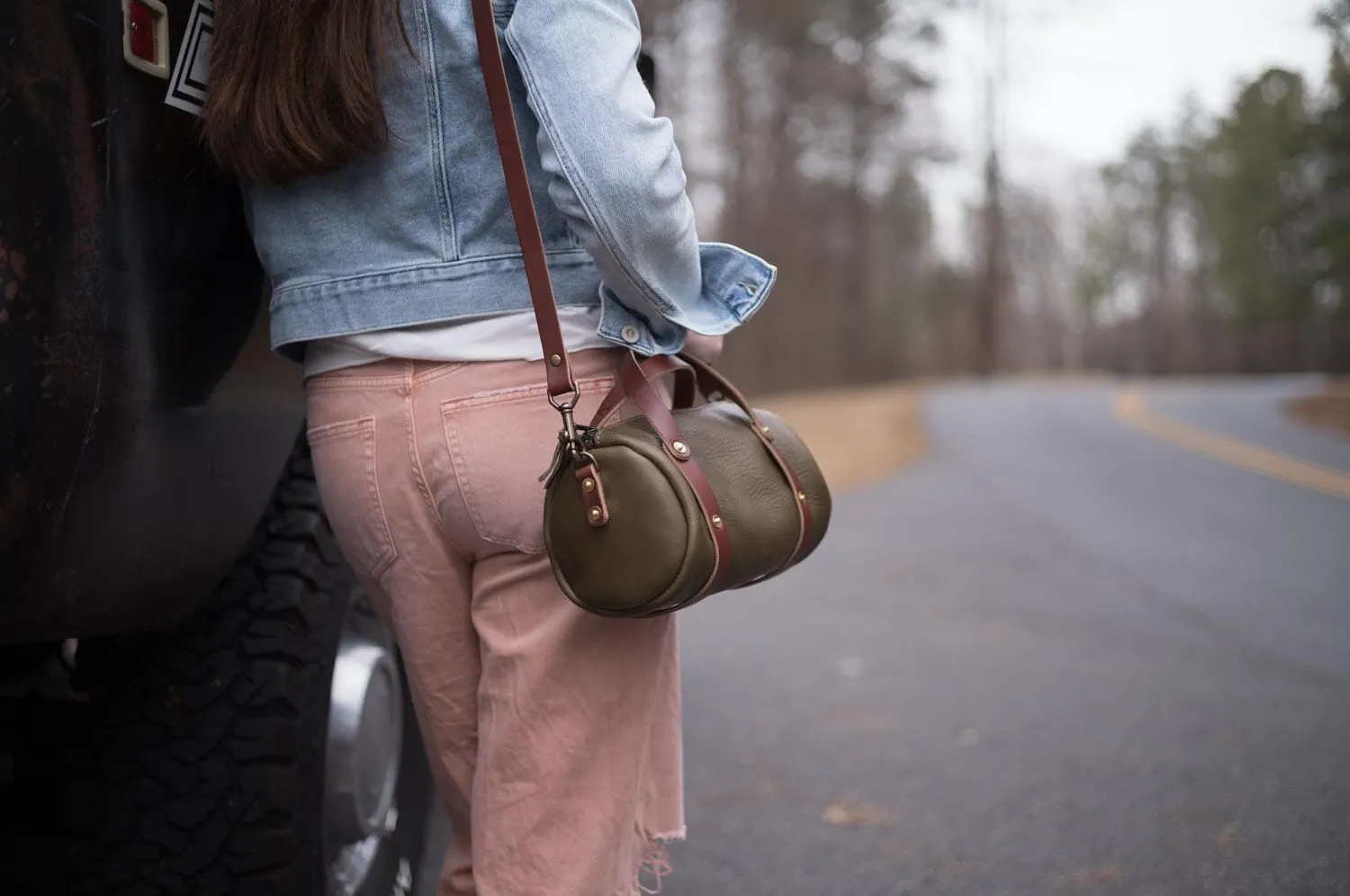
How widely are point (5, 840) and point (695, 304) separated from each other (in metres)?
1.33

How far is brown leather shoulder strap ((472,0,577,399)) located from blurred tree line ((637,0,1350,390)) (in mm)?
3690

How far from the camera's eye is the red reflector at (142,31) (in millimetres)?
1470

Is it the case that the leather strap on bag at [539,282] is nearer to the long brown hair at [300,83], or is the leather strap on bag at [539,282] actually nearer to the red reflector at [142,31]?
the long brown hair at [300,83]

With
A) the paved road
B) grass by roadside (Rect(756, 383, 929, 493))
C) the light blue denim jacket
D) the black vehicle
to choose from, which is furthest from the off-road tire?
grass by roadside (Rect(756, 383, 929, 493))

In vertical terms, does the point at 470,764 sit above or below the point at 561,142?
below

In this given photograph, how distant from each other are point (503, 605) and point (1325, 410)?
51.4 ft

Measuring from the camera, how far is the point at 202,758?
1.86 metres

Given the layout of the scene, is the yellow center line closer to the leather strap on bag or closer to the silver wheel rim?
the silver wheel rim

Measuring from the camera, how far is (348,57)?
1.48 meters

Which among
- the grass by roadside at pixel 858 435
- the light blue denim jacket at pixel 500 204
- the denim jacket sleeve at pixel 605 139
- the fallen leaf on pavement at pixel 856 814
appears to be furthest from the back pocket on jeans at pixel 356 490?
the grass by roadside at pixel 858 435

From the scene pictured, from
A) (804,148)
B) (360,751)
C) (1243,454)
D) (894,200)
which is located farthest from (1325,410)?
(894,200)

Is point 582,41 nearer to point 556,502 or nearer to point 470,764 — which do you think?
point 556,502

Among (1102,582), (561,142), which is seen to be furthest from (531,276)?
(1102,582)

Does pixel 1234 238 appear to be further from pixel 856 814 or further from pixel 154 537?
pixel 154 537
